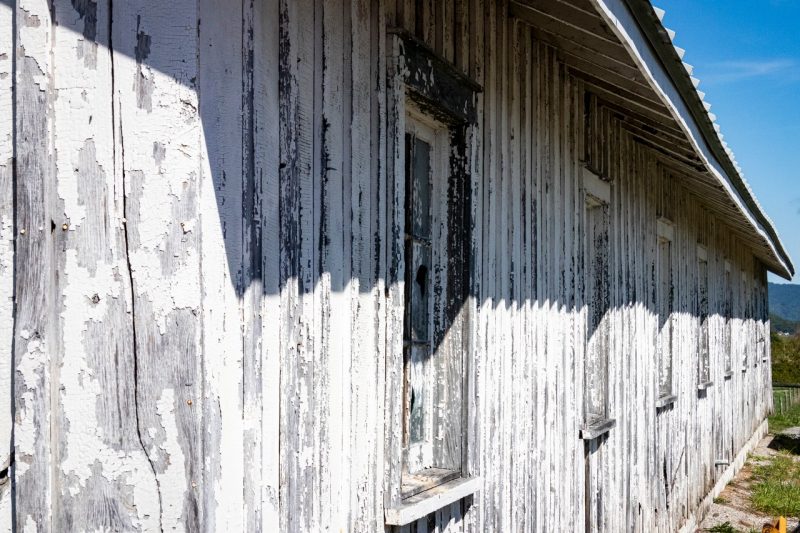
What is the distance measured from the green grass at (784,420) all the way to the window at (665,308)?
41.9ft

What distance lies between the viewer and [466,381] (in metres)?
3.44

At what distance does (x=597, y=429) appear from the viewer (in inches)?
217

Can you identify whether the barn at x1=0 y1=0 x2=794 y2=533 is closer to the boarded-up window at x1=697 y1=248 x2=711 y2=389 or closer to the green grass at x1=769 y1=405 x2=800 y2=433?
the boarded-up window at x1=697 y1=248 x2=711 y2=389

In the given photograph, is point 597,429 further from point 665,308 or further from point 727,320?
point 727,320

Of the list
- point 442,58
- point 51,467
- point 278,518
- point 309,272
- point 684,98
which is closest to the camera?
point 51,467

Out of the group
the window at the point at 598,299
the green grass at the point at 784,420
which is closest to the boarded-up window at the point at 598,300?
the window at the point at 598,299

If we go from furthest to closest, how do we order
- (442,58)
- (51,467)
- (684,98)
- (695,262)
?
(695,262), (684,98), (442,58), (51,467)

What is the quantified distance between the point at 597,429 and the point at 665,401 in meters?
2.77

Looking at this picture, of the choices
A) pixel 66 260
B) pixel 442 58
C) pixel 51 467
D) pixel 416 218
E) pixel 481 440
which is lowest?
pixel 481 440

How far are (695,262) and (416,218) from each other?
26.0 feet

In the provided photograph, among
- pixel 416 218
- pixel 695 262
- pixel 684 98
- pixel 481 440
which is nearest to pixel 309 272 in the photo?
pixel 416 218

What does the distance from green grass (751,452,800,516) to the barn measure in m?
6.67

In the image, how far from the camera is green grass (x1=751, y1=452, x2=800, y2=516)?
1029cm

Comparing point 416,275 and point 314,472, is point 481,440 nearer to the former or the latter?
point 416,275
